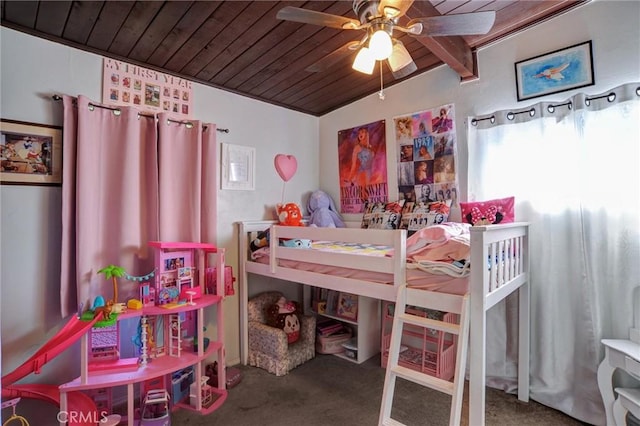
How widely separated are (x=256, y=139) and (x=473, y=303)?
91.1 inches

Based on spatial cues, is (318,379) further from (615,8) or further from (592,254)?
(615,8)

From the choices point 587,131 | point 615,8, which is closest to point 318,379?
point 587,131

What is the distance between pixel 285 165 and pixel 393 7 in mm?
1962

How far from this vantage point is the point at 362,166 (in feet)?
11.1

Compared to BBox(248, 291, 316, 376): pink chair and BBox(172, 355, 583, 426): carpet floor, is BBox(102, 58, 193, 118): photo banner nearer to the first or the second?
BBox(248, 291, 316, 376): pink chair

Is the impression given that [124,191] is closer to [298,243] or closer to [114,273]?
[114,273]

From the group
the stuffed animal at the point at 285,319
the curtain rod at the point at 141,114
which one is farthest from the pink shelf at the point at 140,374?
the curtain rod at the point at 141,114

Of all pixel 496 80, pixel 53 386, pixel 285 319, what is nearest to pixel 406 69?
pixel 496 80

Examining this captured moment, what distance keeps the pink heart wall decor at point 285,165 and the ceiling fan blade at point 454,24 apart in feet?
6.14

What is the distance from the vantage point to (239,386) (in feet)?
8.41

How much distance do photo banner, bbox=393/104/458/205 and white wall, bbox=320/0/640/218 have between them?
0.21 feet

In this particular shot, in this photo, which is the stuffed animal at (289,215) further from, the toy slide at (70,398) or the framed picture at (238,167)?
the toy slide at (70,398)

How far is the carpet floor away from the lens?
215 centimetres

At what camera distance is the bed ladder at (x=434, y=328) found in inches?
65.1
